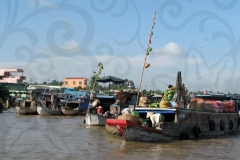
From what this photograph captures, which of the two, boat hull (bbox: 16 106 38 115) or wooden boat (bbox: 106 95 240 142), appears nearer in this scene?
wooden boat (bbox: 106 95 240 142)

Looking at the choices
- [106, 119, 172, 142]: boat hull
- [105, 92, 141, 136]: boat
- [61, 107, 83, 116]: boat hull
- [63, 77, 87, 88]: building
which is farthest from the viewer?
[63, 77, 87, 88]: building

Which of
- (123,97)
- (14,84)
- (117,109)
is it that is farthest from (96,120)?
(14,84)

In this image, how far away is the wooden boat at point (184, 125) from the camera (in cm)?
1212

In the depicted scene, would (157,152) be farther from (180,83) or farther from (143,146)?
(180,83)

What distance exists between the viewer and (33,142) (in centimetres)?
1253

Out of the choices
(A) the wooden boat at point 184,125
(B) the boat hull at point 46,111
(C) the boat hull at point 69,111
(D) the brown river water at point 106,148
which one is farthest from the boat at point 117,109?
(B) the boat hull at point 46,111

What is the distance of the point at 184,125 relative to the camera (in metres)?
14.0

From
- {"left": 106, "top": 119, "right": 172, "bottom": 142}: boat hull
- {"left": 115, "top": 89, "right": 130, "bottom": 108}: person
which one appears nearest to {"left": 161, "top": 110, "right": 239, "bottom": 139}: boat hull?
{"left": 106, "top": 119, "right": 172, "bottom": 142}: boat hull

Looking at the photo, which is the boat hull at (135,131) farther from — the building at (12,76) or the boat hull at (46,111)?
the building at (12,76)

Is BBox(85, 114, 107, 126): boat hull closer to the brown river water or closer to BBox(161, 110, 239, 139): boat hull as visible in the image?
the brown river water

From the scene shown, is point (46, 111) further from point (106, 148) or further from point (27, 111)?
point (106, 148)

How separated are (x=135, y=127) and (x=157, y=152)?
1402 millimetres

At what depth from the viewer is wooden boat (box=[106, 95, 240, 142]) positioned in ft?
39.8

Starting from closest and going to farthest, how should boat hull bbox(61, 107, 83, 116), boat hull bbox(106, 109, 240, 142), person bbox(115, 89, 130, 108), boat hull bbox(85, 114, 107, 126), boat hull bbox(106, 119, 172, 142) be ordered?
boat hull bbox(106, 119, 172, 142)
boat hull bbox(106, 109, 240, 142)
boat hull bbox(85, 114, 107, 126)
person bbox(115, 89, 130, 108)
boat hull bbox(61, 107, 83, 116)
